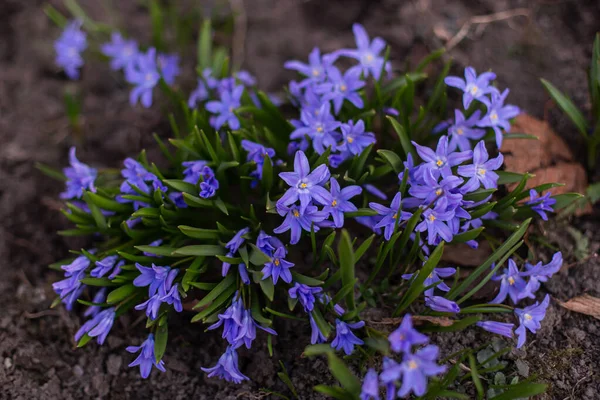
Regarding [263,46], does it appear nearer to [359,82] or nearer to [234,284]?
[359,82]

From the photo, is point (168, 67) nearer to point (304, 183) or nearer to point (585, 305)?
point (304, 183)

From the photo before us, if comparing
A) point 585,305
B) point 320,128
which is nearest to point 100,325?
point 320,128

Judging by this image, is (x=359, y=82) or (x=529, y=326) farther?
(x=359, y=82)

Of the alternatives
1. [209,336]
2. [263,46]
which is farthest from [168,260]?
[263,46]

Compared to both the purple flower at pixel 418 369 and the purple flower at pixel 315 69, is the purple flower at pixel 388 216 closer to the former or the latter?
the purple flower at pixel 418 369

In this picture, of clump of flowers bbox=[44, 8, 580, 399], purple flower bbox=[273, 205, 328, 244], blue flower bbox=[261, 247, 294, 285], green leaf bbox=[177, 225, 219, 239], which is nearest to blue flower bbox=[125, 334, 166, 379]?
clump of flowers bbox=[44, 8, 580, 399]
